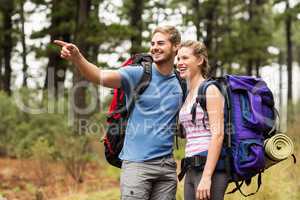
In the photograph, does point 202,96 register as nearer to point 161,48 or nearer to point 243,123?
point 243,123

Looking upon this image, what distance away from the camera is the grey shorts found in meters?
3.96

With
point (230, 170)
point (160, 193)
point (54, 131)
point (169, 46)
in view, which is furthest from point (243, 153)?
point (54, 131)

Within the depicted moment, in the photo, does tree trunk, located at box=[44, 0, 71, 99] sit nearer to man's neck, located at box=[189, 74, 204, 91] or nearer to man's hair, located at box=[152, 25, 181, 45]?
man's hair, located at box=[152, 25, 181, 45]

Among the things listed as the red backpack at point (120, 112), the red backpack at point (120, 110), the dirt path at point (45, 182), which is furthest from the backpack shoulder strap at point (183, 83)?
the dirt path at point (45, 182)

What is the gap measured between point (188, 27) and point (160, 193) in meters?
21.9

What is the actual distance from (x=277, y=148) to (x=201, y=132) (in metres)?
0.55

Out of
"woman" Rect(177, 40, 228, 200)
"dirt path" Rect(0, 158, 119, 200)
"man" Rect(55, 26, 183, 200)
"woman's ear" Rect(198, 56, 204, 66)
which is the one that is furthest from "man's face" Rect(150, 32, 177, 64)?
"dirt path" Rect(0, 158, 119, 200)

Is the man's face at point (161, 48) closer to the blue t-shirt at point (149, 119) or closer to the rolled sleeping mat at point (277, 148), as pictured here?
the blue t-shirt at point (149, 119)

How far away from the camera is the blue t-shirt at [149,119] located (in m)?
3.99

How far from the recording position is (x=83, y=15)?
1406cm

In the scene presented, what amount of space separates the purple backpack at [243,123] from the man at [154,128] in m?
0.30

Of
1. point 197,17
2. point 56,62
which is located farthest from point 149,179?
point 197,17

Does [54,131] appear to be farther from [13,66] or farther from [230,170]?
[13,66]

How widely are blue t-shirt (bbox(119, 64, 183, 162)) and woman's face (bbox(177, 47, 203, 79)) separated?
0.60 ft
